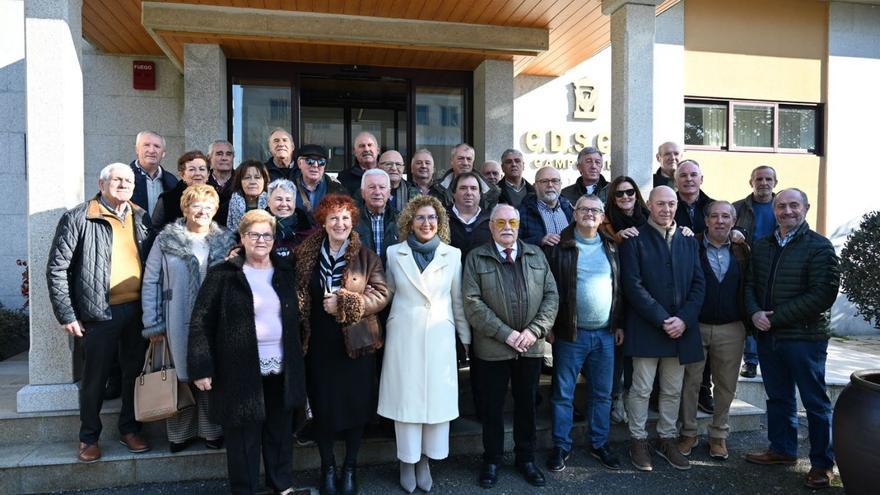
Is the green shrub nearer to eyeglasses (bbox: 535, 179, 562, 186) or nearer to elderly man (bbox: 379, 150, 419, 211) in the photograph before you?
eyeglasses (bbox: 535, 179, 562, 186)

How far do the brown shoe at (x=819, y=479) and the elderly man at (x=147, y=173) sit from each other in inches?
207

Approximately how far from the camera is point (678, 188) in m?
4.89

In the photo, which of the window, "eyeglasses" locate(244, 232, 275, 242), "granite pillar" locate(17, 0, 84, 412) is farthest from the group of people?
the window

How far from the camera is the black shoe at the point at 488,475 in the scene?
151 inches

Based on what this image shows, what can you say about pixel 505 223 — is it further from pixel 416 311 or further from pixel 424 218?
pixel 416 311

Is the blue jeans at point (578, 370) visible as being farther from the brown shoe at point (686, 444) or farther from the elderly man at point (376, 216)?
the elderly man at point (376, 216)

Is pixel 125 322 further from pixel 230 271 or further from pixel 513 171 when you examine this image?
pixel 513 171

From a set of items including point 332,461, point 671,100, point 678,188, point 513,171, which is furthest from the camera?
point 671,100

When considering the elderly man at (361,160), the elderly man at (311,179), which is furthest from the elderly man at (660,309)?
the elderly man at (311,179)

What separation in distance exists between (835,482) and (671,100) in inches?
254

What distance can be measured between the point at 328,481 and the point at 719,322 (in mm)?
3069

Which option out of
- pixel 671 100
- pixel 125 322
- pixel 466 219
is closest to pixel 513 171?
pixel 466 219

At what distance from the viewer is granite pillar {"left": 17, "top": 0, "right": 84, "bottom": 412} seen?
416 cm

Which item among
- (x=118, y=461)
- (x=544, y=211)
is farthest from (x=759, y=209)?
(x=118, y=461)
